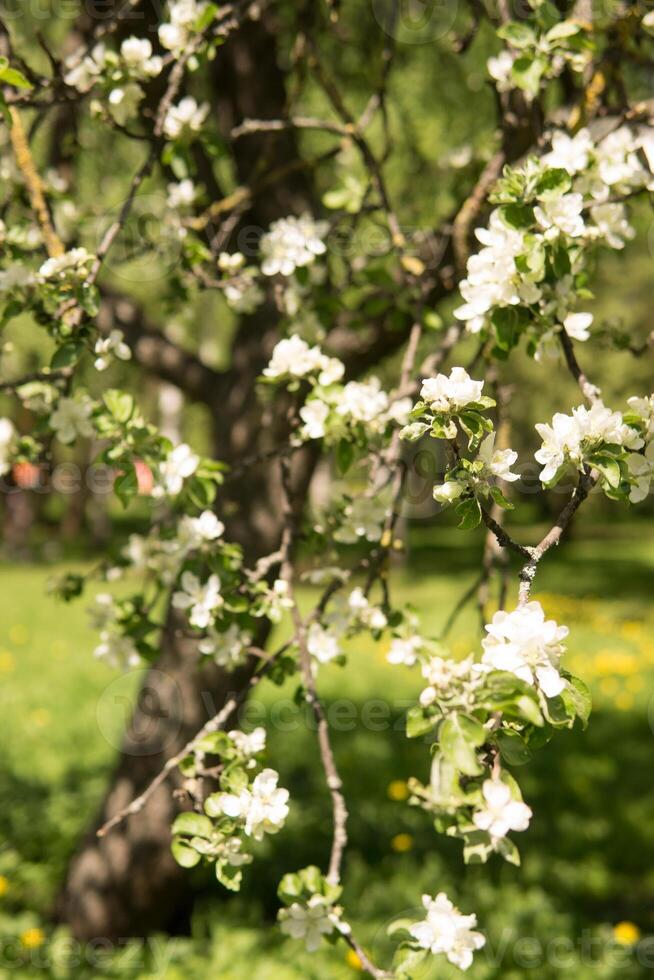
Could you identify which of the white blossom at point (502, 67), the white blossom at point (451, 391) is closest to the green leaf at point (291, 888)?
the white blossom at point (451, 391)

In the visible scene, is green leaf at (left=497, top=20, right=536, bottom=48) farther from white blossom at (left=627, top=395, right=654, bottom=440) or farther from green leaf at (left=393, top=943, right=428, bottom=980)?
green leaf at (left=393, top=943, right=428, bottom=980)

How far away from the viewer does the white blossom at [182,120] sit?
1.90m

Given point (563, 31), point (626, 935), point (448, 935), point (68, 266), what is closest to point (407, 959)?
point (448, 935)

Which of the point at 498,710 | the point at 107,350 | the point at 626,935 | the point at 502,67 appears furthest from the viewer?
the point at 626,935

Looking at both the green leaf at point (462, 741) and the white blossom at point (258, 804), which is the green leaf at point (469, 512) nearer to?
the green leaf at point (462, 741)

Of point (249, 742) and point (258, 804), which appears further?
point (249, 742)

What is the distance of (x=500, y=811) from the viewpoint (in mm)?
1064

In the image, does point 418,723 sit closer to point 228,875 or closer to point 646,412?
point 228,875

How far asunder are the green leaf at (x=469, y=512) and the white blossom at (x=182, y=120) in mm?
1209

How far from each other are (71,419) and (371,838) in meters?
2.67

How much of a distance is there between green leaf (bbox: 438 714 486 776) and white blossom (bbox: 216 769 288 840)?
34 centimetres

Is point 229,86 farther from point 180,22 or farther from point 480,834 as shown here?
point 480,834

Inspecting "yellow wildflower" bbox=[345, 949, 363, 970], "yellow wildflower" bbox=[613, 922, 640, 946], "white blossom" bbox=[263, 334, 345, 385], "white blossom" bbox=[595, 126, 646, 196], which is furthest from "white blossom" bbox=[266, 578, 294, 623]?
"yellow wildflower" bbox=[613, 922, 640, 946]

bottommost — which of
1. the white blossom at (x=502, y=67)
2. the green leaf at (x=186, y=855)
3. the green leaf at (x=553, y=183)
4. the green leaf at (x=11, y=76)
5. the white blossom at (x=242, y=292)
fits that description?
the green leaf at (x=186, y=855)
